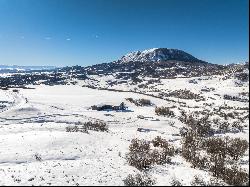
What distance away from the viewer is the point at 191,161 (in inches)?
782

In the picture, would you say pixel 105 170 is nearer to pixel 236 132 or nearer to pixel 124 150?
pixel 124 150

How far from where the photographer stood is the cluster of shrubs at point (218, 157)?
16270 millimetres

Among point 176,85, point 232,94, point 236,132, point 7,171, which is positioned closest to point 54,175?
point 7,171

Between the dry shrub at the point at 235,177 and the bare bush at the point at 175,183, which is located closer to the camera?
the dry shrub at the point at 235,177

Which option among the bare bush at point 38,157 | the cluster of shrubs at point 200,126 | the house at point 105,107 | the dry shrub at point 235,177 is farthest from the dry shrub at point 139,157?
the house at point 105,107

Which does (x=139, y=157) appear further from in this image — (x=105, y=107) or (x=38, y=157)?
(x=105, y=107)

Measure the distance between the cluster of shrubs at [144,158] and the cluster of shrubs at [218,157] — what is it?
55.8 inches

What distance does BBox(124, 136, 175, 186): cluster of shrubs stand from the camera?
16.1 m

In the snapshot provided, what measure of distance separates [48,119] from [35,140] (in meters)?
14.2

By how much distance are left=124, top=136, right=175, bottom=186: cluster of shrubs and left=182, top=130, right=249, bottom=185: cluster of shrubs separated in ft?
4.65

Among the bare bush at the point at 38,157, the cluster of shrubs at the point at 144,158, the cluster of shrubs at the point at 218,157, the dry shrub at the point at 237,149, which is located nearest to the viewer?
the cluster of shrubs at the point at 144,158

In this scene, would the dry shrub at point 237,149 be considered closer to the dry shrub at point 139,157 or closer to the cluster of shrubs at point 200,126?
the dry shrub at point 139,157

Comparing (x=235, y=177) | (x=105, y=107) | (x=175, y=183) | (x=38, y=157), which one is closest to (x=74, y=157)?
(x=38, y=157)

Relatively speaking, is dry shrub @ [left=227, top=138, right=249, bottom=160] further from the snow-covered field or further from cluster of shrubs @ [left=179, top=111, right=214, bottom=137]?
cluster of shrubs @ [left=179, top=111, right=214, bottom=137]
